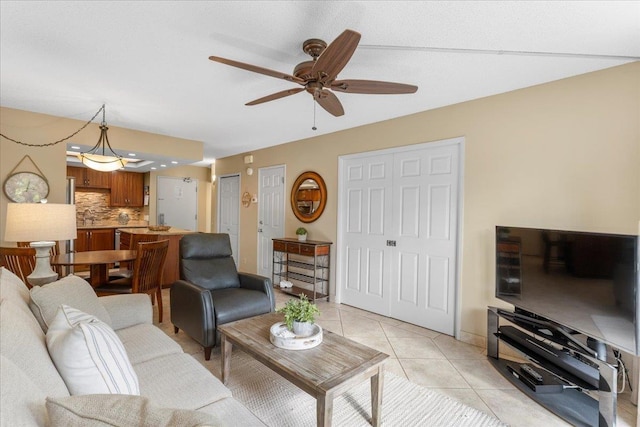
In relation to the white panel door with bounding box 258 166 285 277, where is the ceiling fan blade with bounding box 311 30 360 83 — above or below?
above

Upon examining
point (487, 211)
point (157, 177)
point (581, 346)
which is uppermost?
point (157, 177)

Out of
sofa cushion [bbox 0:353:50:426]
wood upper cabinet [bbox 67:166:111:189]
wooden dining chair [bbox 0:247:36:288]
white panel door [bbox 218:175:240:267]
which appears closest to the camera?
sofa cushion [bbox 0:353:50:426]

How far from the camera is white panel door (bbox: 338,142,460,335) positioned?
3260 millimetres

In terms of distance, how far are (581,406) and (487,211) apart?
5.27 ft

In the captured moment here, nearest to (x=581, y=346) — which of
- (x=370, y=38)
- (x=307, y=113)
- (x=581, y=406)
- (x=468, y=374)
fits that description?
(x=581, y=406)

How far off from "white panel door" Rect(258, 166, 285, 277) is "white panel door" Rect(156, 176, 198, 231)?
2.62 metres

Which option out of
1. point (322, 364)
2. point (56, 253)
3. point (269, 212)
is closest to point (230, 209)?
point (269, 212)

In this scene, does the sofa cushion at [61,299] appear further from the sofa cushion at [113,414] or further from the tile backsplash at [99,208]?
the tile backsplash at [99,208]

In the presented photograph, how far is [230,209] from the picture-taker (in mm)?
6469

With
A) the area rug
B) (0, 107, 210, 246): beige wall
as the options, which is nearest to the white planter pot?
the area rug

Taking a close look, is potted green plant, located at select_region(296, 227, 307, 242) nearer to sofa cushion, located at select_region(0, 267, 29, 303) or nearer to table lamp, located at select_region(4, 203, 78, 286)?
table lamp, located at select_region(4, 203, 78, 286)

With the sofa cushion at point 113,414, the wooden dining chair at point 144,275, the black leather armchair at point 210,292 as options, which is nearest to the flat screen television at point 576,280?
the black leather armchair at point 210,292

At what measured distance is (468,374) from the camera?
8.11 feet

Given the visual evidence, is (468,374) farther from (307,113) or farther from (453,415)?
(307,113)
